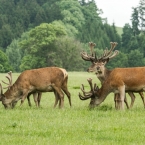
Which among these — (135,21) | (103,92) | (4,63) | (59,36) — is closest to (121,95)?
(103,92)

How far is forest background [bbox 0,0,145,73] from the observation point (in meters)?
89.6

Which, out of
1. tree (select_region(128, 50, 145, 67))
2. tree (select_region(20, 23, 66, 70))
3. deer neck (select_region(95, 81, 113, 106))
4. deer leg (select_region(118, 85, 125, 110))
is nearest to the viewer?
deer leg (select_region(118, 85, 125, 110))

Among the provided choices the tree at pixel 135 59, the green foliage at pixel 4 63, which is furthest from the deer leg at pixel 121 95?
the tree at pixel 135 59

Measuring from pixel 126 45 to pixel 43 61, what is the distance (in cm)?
4005

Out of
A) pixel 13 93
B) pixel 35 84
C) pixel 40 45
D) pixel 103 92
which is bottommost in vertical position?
pixel 13 93

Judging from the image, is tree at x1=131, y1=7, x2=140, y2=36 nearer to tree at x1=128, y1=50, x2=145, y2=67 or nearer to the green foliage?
tree at x1=128, y1=50, x2=145, y2=67

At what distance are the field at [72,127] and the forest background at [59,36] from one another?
229 ft

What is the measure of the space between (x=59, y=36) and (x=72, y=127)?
265ft

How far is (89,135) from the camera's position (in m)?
11.7

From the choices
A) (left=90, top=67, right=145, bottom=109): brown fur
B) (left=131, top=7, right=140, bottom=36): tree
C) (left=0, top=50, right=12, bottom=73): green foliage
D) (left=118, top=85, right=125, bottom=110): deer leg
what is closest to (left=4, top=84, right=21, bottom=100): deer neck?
(left=90, top=67, right=145, bottom=109): brown fur

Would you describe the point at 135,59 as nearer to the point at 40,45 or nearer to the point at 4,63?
the point at 40,45

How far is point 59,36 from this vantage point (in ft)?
305

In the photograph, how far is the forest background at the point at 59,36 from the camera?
8962cm

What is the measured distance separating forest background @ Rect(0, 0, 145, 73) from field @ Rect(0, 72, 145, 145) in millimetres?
69653
